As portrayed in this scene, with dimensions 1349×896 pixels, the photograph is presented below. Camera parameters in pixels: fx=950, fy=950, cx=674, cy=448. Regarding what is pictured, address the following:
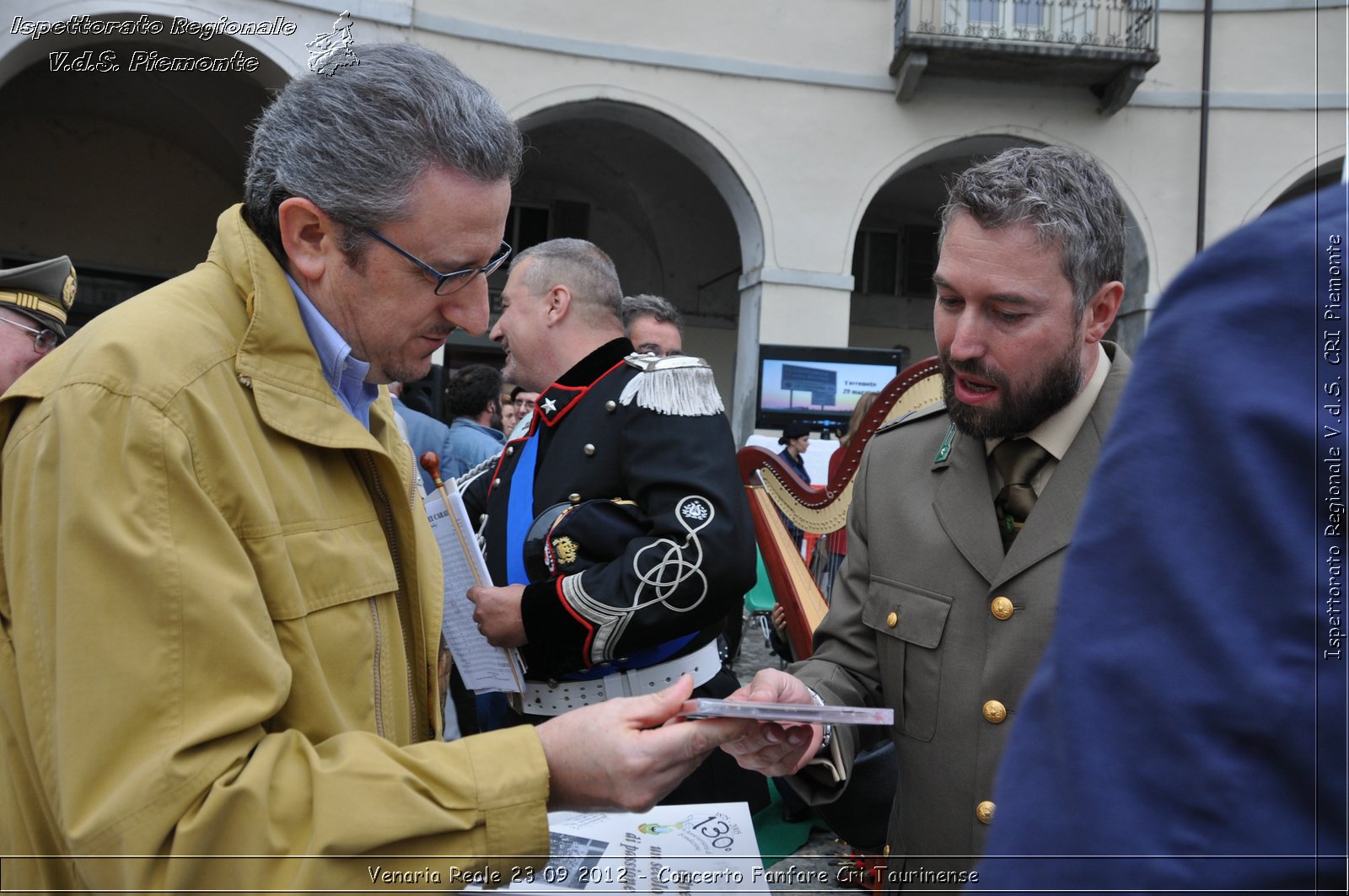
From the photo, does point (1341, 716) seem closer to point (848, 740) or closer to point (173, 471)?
point (173, 471)

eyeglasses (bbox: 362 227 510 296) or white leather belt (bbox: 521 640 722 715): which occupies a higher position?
eyeglasses (bbox: 362 227 510 296)

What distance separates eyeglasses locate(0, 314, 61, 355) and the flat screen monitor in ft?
22.8

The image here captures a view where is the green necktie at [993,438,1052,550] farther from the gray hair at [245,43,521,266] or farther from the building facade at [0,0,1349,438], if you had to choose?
the building facade at [0,0,1349,438]

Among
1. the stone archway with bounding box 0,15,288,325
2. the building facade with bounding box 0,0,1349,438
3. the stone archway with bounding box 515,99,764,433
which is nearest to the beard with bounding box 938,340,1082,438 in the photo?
the building facade with bounding box 0,0,1349,438

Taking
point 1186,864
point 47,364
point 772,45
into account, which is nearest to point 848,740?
point 1186,864

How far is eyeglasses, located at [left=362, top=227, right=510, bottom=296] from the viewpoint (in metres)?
1.60

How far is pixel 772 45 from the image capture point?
12375 millimetres

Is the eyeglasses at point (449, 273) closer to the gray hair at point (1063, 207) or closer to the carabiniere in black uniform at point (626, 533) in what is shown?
the gray hair at point (1063, 207)

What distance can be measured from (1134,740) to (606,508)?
2209mm

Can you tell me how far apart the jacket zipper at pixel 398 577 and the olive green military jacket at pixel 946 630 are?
0.74 metres

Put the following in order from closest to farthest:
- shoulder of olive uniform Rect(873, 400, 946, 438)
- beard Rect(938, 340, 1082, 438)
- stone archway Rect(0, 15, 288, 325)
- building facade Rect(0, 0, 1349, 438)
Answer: beard Rect(938, 340, 1082, 438)
shoulder of olive uniform Rect(873, 400, 946, 438)
building facade Rect(0, 0, 1349, 438)
stone archway Rect(0, 15, 288, 325)

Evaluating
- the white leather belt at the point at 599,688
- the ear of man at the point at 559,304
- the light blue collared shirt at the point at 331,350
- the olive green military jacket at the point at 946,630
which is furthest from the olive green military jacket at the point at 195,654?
the ear of man at the point at 559,304

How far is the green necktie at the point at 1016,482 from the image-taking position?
189 cm

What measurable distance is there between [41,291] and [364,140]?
5.90 ft
